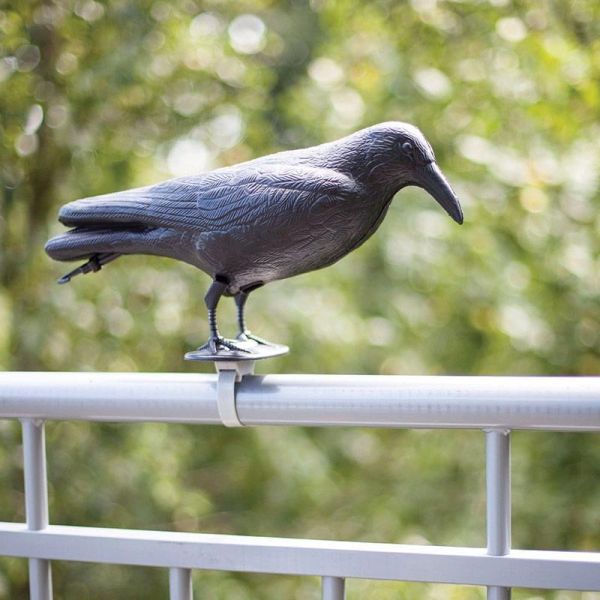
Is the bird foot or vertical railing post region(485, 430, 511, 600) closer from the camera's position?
vertical railing post region(485, 430, 511, 600)

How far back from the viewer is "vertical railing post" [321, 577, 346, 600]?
58cm

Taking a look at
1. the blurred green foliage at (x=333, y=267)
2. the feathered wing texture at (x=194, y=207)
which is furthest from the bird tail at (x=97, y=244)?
the blurred green foliage at (x=333, y=267)

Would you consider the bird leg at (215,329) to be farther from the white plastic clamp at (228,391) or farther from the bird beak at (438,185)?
the bird beak at (438,185)

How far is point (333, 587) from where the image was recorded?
0.59 meters

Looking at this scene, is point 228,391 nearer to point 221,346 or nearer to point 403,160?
point 221,346

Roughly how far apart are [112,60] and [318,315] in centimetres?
75

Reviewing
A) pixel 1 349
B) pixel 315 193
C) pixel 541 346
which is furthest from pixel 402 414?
pixel 1 349

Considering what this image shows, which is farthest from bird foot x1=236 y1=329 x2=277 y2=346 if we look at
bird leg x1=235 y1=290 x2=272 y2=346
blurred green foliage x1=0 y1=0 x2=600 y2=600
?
blurred green foliage x1=0 y1=0 x2=600 y2=600

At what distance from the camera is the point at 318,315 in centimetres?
181

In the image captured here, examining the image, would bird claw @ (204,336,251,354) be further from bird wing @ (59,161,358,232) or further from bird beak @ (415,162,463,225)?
bird beak @ (415,162,463,225)

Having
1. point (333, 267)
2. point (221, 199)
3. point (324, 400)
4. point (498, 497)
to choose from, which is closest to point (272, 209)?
point (221, 199)

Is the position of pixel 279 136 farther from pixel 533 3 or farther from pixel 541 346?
pixel 541 346

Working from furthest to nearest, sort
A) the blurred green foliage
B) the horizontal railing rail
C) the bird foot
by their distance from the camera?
the blurred green foliage → the bird foot → the horizontal railing rail

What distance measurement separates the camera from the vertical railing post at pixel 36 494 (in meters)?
0.65
